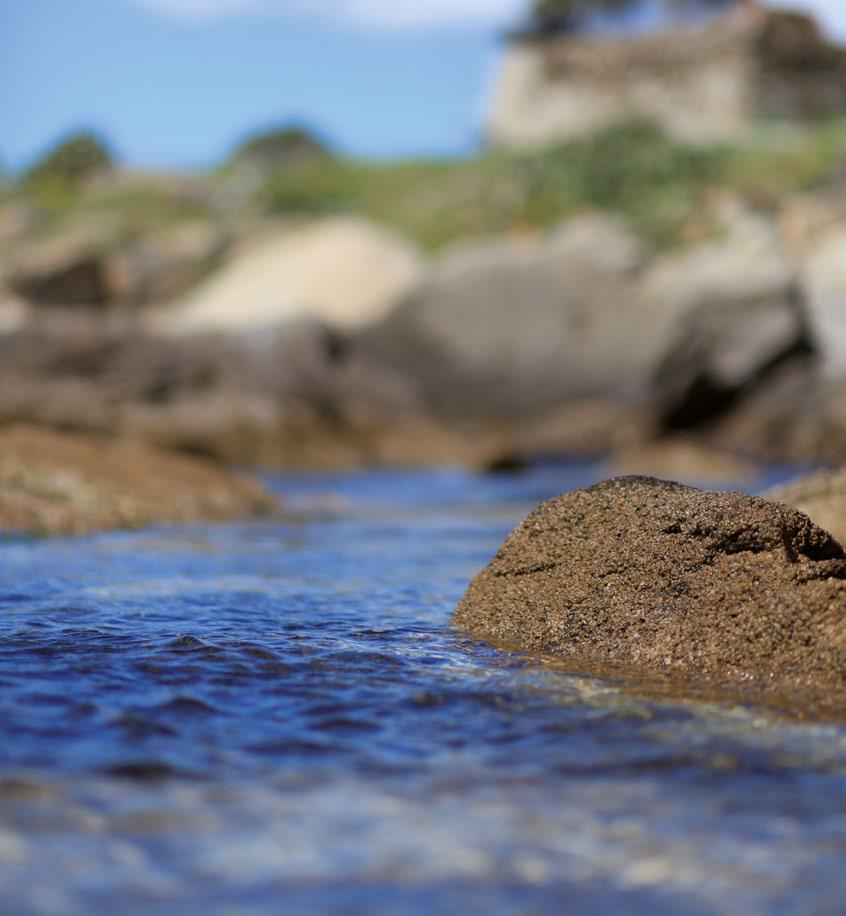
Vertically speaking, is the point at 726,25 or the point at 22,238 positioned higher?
the point at 726,25

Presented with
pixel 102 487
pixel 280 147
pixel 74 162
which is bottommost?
pixel 102 487

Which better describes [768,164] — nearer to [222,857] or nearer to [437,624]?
[437,624]

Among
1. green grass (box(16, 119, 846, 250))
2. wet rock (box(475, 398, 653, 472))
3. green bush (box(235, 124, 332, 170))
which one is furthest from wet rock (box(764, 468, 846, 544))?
green bush (box(235, 124, 332, 170))

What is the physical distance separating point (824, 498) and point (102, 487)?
18.6ft

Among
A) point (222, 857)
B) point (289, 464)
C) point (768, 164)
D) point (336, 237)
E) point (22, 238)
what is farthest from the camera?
point (22, 238)

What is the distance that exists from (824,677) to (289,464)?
16673mm

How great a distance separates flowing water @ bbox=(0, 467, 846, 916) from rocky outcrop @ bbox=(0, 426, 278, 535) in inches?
139

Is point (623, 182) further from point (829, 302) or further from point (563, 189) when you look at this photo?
point (829, 302)

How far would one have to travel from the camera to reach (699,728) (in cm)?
397

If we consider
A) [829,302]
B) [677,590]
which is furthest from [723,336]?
[677,590]

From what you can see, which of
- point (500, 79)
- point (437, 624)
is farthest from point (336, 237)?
point (500, 79)

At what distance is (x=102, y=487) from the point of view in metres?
10.2

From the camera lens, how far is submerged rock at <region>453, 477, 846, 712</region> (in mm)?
4660

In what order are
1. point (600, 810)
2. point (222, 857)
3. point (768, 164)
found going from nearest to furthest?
point (222, 857) < point (600, 810) < point (768, 164)
